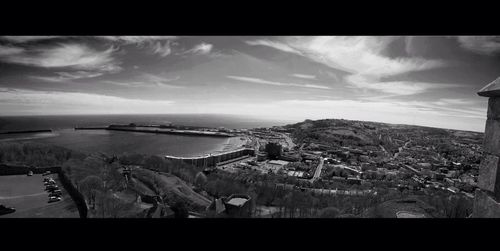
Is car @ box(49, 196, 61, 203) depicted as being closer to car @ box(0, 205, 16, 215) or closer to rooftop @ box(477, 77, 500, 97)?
car @ box(0, 205, 16, 215)

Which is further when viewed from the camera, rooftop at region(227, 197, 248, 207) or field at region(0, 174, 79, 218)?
rooftop at region(227, 197, 248, 207)

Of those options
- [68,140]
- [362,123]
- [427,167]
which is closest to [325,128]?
[362,123]

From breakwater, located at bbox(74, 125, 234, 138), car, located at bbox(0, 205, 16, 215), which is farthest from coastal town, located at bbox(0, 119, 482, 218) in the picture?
breakwater, located at bbox(74, 125, 234, 138)

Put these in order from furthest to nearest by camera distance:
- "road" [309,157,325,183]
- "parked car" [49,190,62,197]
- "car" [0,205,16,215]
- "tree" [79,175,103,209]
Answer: "road" [309,157,325,183]
"tree" [79,175,103,209]
"parked car" [49,190,62,197]
"car" [0,205,16,215]

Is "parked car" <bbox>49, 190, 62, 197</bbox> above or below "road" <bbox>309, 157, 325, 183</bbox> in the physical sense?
above

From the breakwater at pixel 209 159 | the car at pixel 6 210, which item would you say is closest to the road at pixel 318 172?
the breakwater at pixel 209 159

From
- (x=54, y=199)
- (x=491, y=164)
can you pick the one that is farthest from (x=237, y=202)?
(x=491, y=164)
